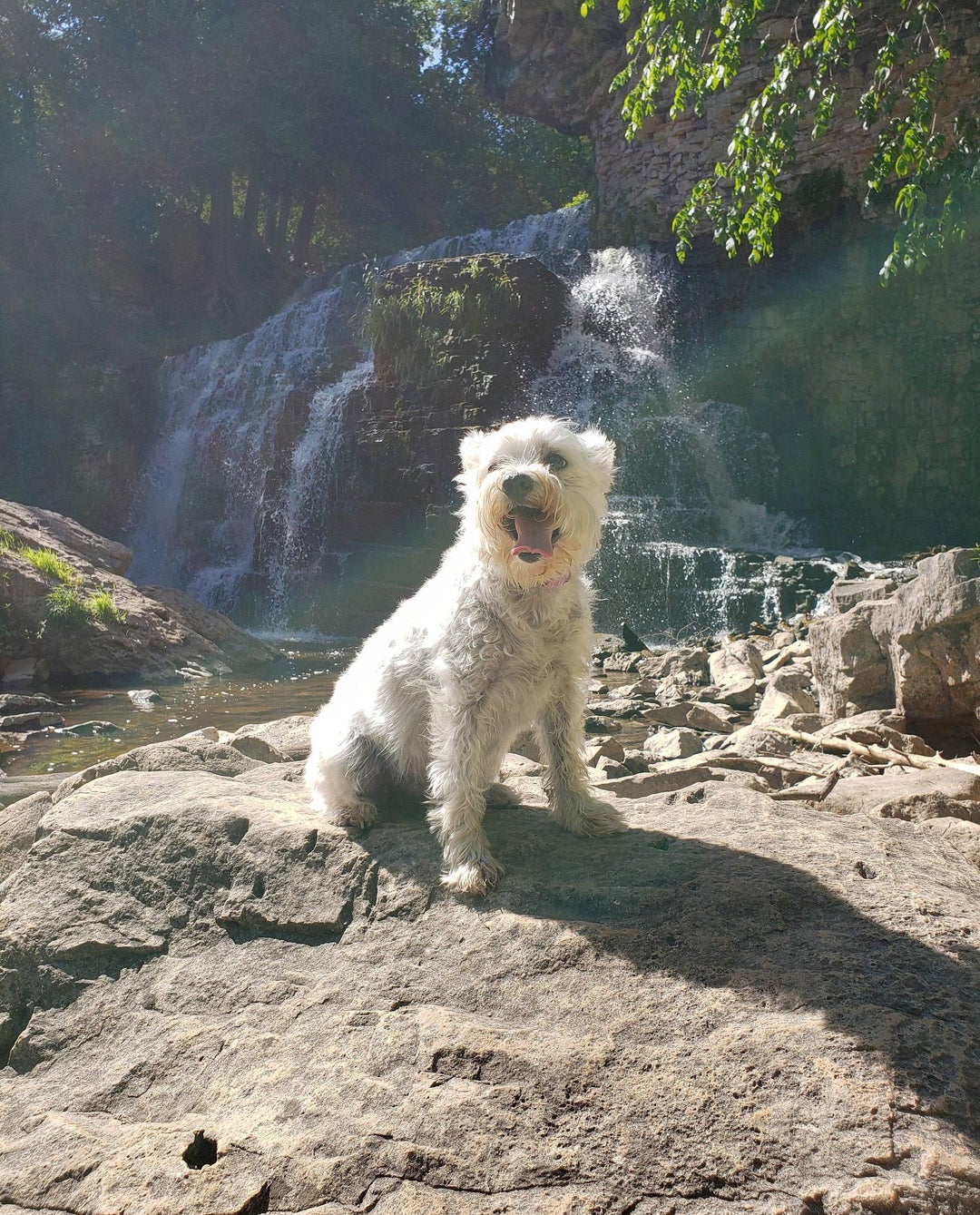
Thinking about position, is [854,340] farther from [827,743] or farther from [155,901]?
[155,901]

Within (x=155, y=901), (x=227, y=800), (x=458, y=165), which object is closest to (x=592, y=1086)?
(x=155, y=901)

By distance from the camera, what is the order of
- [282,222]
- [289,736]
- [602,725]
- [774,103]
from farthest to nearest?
[282,222]
[602,725]
[289,736]
[774,103]

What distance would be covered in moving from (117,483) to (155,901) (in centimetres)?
2314

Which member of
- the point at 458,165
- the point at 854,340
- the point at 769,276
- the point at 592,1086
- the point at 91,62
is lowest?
the point at 592,1086

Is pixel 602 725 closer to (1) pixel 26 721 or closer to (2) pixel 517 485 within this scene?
(2) pixel 517 485

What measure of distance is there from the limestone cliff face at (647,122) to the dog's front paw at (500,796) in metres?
14.0

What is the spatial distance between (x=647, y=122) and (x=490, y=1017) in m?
19.3

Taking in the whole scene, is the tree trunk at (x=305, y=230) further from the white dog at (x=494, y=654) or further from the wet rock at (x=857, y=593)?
the white dog at (x=494, y=654)

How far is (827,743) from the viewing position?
5.09 m

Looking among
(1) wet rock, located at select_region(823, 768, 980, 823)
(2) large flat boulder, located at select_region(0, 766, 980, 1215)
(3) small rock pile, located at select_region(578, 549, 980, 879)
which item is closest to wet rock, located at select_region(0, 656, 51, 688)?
(3) small rock pile, located at select_region(578, 549, 980, 879)

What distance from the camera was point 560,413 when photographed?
16.6m

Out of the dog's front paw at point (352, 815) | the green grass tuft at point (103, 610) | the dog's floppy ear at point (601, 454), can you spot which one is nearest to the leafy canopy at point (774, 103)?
the dog's floppy ear at point (601, 454)

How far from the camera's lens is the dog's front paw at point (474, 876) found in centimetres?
294

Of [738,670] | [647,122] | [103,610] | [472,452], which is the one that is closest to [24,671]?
[103,610]
